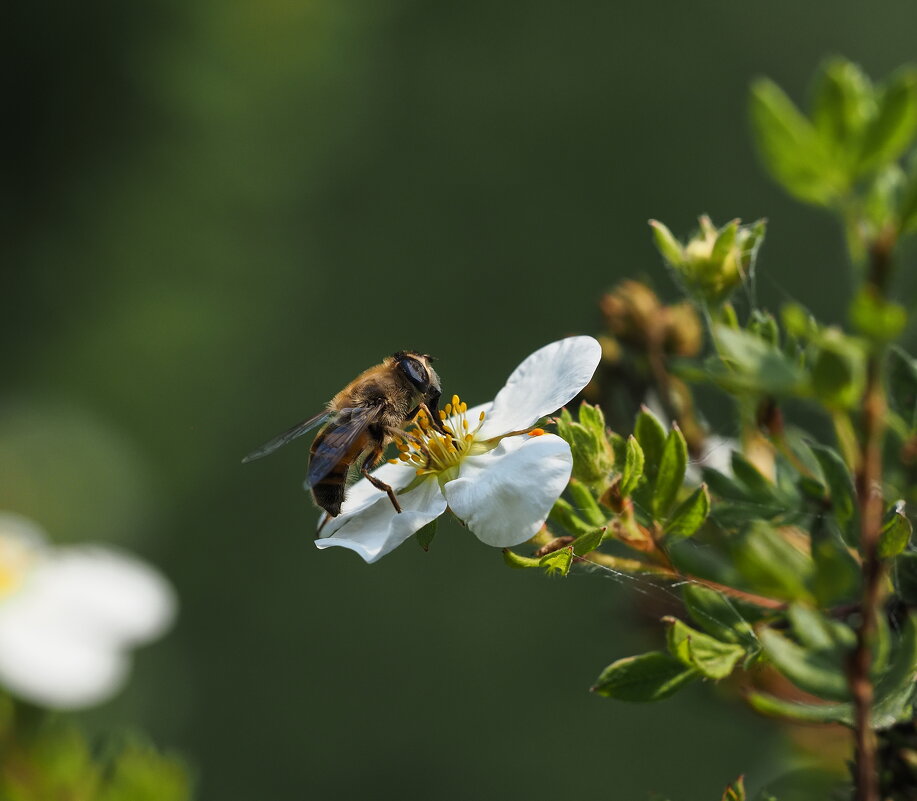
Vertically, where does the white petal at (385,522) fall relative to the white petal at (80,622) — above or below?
above

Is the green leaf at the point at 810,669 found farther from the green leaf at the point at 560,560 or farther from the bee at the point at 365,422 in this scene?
the bee at the point at 365,422

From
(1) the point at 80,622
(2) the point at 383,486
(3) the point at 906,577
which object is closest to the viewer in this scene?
(3) the point at 906,577

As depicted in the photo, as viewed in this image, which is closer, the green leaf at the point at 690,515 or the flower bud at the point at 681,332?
the green leaf at the point at 690,515

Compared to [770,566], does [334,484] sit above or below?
below

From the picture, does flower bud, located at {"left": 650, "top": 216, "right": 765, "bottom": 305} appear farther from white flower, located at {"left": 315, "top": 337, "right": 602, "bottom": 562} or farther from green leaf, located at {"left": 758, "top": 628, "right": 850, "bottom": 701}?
green leaf, located at {"left": 758, "top": 628, "right": 850, "bottom": 701}

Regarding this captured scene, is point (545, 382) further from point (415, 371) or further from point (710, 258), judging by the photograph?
point (415, 371)

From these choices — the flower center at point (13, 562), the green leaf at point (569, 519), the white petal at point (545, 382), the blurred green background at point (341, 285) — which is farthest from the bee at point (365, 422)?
the blurred green background at point (341, 285)

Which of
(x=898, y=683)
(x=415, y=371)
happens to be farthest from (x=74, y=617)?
(x=898, y=683)
